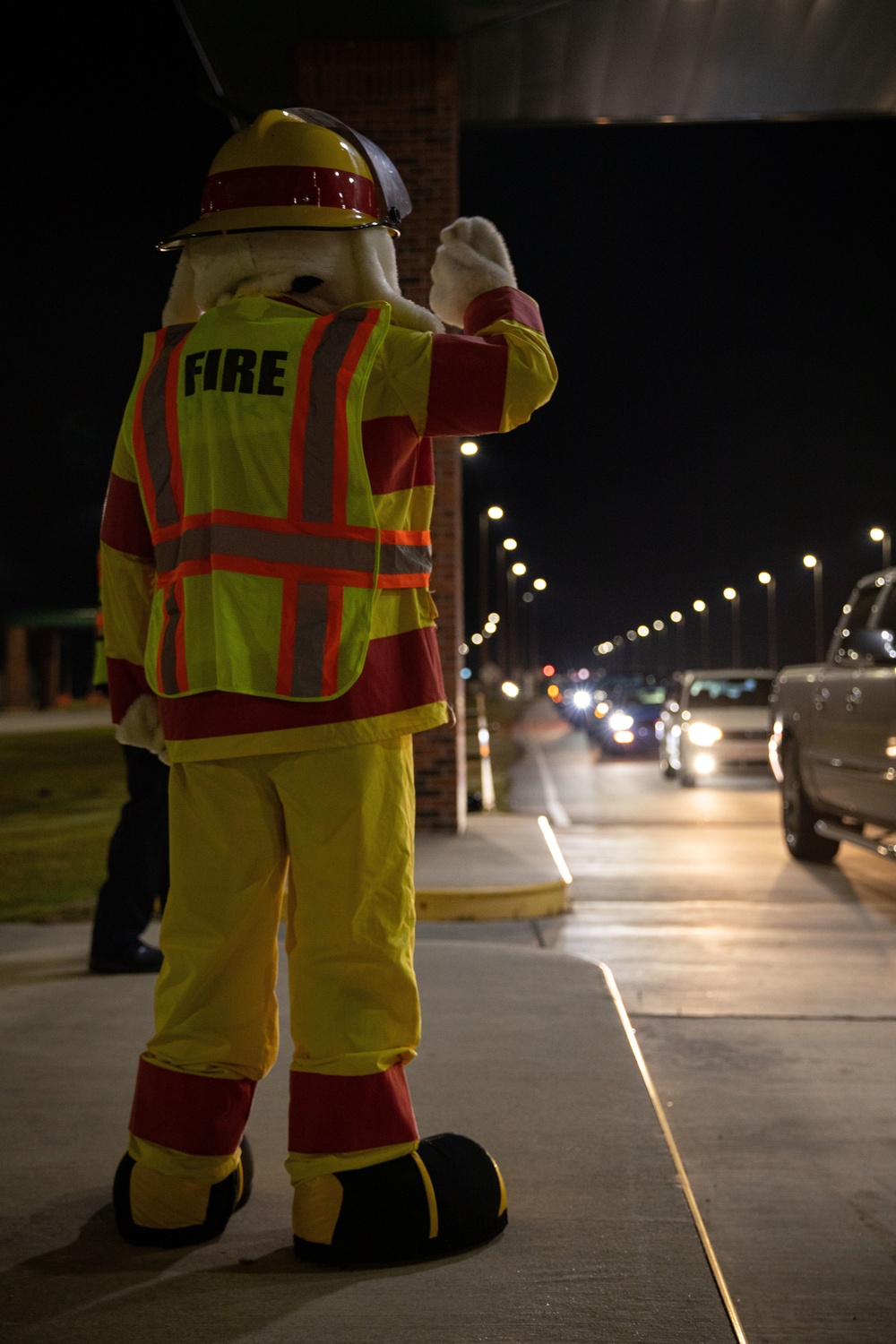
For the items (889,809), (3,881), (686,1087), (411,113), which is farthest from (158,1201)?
(411,113)

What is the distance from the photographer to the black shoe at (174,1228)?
2.53 meters

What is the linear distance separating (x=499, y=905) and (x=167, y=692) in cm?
485

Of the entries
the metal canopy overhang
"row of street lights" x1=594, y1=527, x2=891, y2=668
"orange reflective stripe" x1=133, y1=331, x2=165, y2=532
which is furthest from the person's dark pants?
"row of street lights" x1=594, y1=527, x2=891, y2=668

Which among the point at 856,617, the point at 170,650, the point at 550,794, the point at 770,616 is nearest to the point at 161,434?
the point at 170,650

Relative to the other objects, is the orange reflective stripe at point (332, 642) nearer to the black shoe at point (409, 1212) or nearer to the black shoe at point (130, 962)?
the black shoe at point (409, 1212)

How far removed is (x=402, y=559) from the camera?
8.55 feet

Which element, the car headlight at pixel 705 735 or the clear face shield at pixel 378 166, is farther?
the car headlight at pixel 705 735

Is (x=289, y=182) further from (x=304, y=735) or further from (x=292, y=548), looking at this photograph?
(x=304, y=735)

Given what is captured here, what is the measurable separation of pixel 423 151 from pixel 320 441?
7.97m

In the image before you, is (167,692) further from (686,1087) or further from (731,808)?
(731,808)

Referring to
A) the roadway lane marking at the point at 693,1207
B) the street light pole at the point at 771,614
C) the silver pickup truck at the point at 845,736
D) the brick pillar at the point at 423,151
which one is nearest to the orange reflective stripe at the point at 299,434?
the roadway lane marking at the point at 693,1207

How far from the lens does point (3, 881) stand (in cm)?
911

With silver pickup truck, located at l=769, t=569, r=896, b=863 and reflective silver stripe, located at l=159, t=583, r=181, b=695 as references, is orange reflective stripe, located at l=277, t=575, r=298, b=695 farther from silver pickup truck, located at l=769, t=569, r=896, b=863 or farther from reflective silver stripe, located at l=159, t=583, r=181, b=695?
silver pickup truck, located at l=769, t=569, r=896, b=863

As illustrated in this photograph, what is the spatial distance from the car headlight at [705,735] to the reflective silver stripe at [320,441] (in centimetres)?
1649
